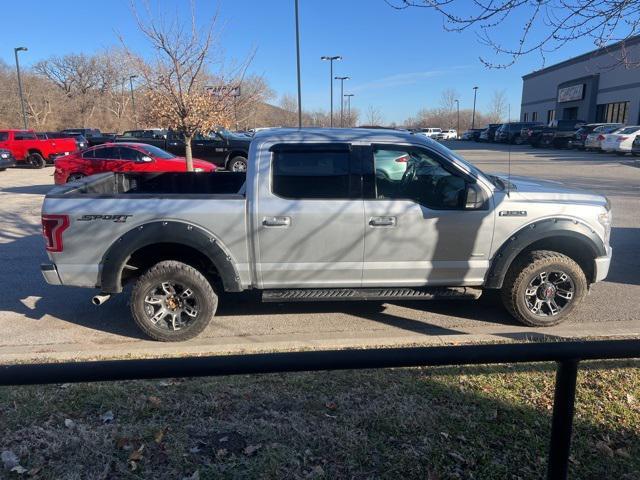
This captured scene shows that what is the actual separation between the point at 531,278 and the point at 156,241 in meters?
3.44

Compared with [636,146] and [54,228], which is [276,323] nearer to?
[54,228]

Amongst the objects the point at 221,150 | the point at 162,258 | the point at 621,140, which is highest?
the point at 621,140

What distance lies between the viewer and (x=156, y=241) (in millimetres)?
4359

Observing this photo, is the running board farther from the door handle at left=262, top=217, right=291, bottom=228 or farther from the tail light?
the tail light

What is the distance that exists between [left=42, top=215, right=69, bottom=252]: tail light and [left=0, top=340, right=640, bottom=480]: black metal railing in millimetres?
3203

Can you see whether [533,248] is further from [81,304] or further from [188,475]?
[81,304]

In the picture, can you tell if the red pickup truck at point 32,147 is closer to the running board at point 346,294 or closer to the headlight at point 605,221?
the running board at point 346,294

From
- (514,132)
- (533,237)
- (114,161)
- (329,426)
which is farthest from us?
(514,132)

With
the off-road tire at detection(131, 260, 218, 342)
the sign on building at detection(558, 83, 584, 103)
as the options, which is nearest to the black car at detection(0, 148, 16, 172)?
the off-road tire at detection(131, 260, 218, 342)

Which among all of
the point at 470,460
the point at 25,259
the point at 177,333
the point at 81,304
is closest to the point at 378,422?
the point at 470,460

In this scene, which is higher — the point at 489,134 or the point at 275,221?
the point at 489,134

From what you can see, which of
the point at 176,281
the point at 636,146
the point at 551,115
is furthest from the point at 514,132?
the point at 176,281

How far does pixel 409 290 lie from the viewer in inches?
184

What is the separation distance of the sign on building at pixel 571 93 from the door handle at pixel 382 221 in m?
50.9
